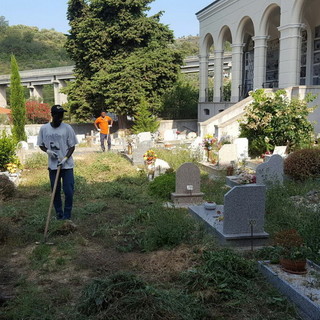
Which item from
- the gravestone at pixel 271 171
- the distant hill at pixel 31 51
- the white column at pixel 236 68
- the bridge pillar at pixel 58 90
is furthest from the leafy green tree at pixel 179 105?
the distant hill at pixel 31 51

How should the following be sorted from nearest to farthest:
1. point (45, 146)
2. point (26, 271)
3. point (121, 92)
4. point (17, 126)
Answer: point (26, 271) → point (45, 146) → point (17, 126) → point (121, 92)

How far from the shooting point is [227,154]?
11930mm

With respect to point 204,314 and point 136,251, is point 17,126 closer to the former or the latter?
point 136,251

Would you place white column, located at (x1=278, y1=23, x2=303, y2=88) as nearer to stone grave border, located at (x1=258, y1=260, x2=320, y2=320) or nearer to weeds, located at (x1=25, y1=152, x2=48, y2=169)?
weeds, located at (x1=25, y1=152, x2=48, y2=169)

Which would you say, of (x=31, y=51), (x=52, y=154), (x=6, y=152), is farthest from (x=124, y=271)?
(x=31, y=51)

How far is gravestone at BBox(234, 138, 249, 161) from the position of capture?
12422 mm

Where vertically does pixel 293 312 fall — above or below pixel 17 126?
below

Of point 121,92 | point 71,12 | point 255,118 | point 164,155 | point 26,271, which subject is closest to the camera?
point 26,271

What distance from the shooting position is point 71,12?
27.0m

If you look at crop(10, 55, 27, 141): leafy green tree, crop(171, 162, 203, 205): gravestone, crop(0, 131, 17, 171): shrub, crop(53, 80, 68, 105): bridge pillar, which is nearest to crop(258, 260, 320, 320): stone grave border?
crop(171, 162, 203, 205): gravestone

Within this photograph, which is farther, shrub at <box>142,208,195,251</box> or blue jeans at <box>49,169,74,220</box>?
blue jeans at <box>49,169,74,220</box>

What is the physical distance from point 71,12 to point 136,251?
25020mm

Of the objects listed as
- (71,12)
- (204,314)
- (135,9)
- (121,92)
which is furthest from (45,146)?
(71,12)

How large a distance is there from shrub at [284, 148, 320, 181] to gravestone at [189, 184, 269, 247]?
13.6 feet
